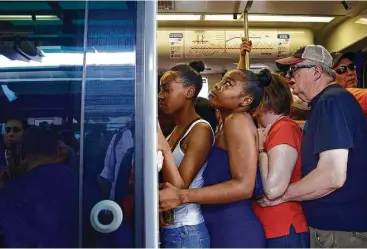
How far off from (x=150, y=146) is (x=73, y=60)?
0.41 meters

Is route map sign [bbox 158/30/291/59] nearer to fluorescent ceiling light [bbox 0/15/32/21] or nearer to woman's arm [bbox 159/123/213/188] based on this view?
woman's arm [bbox 159/123/213/188]

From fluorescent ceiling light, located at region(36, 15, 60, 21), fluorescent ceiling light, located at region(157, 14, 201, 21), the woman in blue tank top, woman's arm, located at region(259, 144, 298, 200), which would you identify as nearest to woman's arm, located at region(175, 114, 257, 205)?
the woman in blue tank top

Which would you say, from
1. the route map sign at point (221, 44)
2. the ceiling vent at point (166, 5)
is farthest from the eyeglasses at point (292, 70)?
the route map sign at point (221, 44)

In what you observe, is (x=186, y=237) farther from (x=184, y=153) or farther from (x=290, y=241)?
(x=290, y=241)

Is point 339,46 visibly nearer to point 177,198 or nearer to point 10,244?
point 177,198

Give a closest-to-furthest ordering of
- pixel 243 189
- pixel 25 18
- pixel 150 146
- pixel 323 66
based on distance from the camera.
Answer: pixel 150 146, pixel 25 18, pixel 243 189, pixel 323 66

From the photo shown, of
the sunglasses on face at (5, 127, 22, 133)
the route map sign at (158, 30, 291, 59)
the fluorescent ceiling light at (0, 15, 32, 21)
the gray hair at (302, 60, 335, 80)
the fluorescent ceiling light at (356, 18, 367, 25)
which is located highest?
the fluorescent ceiling light at (356, 18, 367, 25)

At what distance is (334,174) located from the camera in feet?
5.66

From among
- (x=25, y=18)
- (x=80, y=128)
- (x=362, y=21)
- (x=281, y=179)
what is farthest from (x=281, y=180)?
(x=362, y=21)

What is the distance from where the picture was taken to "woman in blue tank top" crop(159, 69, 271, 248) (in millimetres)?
1649

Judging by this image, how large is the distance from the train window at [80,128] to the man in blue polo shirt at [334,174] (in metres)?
0.77

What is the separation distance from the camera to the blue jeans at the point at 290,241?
1.78 m

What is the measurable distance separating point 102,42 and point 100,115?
24 cm

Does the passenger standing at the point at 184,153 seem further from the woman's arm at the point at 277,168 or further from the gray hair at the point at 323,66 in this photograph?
the gray hair at the point at 323,66
